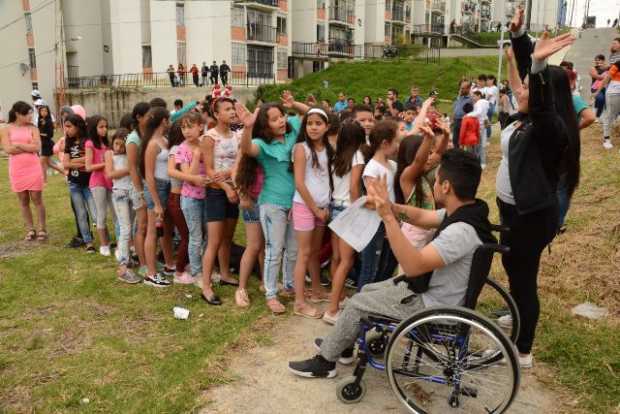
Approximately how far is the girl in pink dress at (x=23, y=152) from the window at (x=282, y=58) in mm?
33236

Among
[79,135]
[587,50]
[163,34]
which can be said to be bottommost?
[79,135]

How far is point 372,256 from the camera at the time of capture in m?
4.29

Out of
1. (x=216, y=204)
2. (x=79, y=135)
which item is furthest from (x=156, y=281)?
(x=79, y=135)

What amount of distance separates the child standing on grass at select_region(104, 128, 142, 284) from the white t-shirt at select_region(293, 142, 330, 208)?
2.12 metres

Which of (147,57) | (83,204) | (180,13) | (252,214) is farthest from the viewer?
(147,57)

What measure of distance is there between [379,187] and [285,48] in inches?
1493

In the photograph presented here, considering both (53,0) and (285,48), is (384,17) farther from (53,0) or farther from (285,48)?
(53,0)

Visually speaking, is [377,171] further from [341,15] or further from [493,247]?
[341,15]

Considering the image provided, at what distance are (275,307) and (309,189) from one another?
111cm

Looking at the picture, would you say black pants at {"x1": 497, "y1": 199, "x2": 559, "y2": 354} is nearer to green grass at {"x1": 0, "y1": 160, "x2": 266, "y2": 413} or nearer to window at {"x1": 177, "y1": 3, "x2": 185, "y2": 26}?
green grass at {"x1": 0, "y1": 160, "x2": 266, "y2": 413}

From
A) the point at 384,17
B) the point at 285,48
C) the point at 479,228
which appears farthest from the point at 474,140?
the point at 384,17

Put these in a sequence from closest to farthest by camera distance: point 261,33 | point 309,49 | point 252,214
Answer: point 252,214 → point 261,33 → point 309,49

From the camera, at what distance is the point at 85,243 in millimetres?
6594

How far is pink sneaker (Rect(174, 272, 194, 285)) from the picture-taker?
17.4 feet
